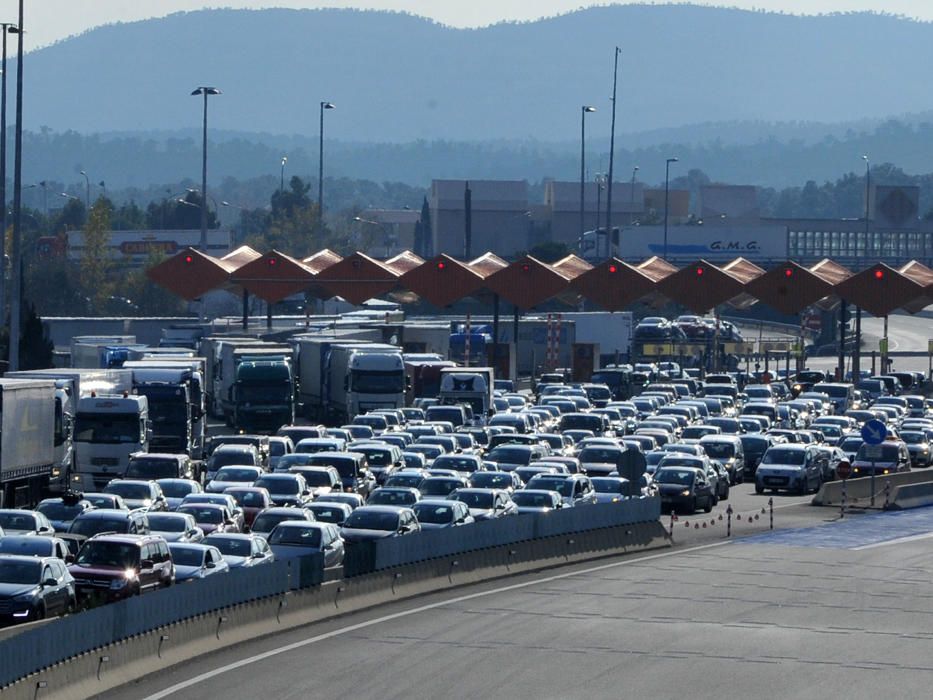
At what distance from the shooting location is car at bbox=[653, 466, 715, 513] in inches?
1757

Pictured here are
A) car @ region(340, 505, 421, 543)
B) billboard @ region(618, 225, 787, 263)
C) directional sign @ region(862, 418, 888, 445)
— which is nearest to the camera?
car @ region(340, 505, 421, 543)

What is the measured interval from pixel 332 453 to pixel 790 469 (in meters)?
13.5

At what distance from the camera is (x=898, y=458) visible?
52562 millimetres

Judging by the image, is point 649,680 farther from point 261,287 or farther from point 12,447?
point 261,287

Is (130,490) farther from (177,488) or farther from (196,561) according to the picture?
(196,561)

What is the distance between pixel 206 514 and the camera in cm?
3334

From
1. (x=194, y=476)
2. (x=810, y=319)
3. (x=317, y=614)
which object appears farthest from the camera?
(x=810, y=319)

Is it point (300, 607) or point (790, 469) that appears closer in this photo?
point (300, 607)

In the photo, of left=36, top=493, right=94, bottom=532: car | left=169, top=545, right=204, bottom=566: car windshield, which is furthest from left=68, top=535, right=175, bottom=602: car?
left=36, top=493, right=94, bottom=532: car

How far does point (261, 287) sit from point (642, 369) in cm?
2143

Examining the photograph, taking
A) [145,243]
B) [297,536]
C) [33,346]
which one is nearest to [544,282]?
[33,346]

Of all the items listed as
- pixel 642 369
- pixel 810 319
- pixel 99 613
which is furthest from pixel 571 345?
pixel 99 613

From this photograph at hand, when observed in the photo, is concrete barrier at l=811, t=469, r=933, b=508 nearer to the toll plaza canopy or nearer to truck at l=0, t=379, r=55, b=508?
truck at l=0, t=379, r=55, b=508

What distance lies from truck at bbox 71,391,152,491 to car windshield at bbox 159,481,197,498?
21.1 feet
